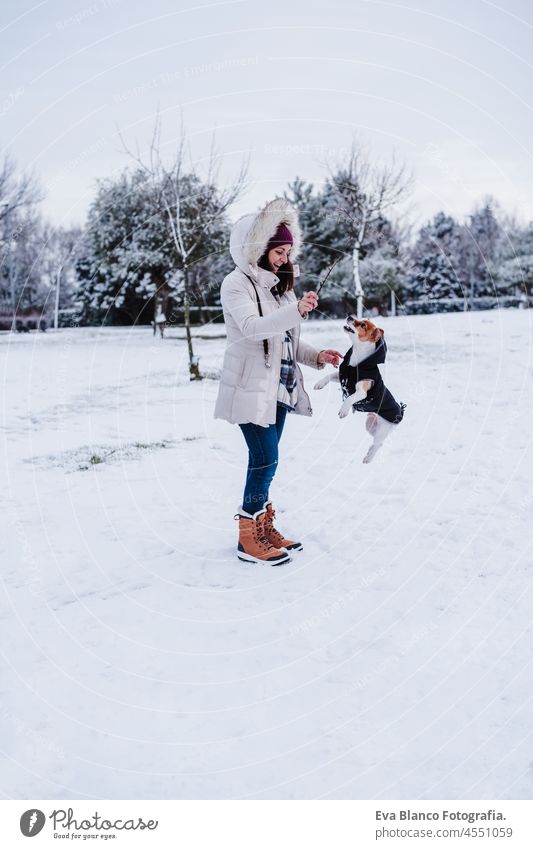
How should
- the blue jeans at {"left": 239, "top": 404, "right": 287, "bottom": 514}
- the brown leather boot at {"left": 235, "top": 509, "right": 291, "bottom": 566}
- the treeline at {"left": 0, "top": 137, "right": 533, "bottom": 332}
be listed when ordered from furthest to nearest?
the treeline at {"left": 0, "top": 137, "right": 533, "bottom": 332}, the brown leather boot at {"left": 235, "top": 509, "right": 291, "bottom": 566}, the blue jeans at {"left": 239, "top": 404, "right": 287, "bottom": 514}

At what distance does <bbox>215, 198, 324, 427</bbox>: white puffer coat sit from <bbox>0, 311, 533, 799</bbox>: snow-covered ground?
1069 mm

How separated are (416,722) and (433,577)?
5.09ft

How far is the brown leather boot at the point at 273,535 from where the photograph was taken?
4.97 meters

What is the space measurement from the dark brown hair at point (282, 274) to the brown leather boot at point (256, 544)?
1386 mm

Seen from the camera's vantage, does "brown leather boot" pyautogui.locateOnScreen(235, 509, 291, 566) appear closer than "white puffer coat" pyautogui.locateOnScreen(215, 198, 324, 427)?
No

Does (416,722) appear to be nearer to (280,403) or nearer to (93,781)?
(93,781)

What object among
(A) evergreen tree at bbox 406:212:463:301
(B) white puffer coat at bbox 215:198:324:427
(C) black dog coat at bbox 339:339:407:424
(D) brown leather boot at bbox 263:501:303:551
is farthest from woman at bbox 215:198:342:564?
(A) evergreen tree at bbox 406:212:463:301

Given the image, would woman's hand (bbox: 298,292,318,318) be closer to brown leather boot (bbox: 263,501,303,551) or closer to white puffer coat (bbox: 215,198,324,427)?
white puffer coat (bbox: 215,198,324,427)

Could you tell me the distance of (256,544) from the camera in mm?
4914

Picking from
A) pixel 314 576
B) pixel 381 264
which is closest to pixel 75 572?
pixel 314 576

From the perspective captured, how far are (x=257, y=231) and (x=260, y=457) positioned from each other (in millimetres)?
1330

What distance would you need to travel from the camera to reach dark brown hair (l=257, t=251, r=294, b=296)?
14.4 ft

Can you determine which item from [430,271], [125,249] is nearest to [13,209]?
[125,249]

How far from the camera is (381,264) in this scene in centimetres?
1783
